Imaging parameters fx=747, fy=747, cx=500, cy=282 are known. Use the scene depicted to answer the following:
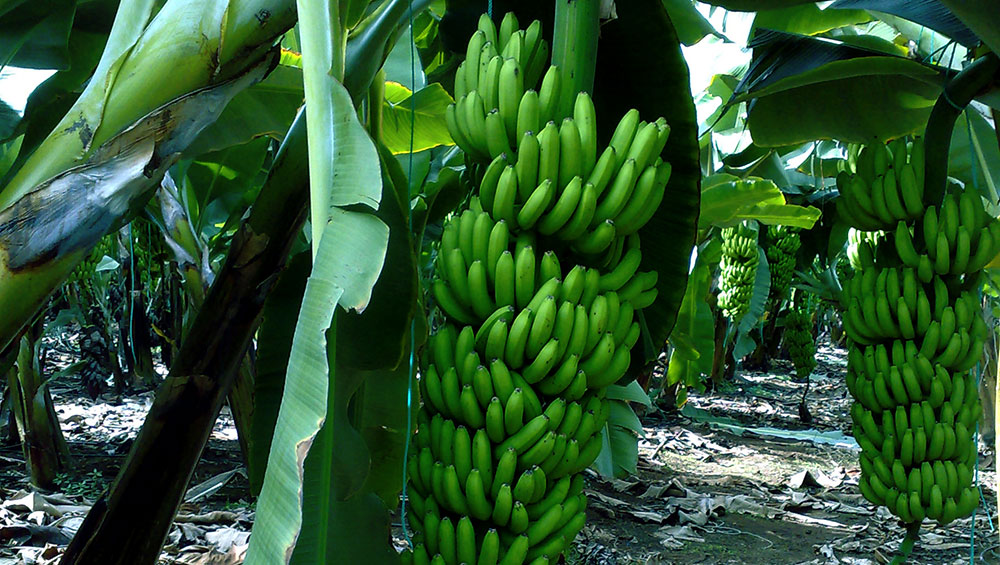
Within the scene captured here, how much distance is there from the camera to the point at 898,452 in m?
1.55

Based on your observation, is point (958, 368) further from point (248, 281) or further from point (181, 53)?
point (181, 53)

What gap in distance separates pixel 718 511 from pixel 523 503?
2366mm

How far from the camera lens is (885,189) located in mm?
1504

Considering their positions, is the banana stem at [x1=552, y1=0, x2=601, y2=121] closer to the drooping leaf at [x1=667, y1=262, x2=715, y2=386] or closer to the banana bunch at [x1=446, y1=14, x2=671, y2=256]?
the banana bunch at [x1=446, y1=14, x2=671, y2=256]

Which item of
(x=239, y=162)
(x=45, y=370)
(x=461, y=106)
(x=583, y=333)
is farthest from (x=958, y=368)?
(x=45, y=370)

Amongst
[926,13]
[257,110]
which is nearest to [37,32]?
[257,110]

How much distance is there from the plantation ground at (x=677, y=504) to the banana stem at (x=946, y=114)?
80 centimetres

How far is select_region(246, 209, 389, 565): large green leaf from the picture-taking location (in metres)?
0.46

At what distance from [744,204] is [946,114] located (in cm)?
118

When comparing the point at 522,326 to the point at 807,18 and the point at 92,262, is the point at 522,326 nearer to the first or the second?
the point at 807,18

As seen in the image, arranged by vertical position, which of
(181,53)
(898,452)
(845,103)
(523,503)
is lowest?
(898,452)

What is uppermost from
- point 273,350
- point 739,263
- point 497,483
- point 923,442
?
point 739,263

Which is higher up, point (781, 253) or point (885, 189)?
point (885, 189)

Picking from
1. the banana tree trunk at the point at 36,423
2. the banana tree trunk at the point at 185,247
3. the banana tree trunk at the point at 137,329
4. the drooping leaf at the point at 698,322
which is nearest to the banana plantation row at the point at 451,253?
the banana tree trunk at the point at 185,247
